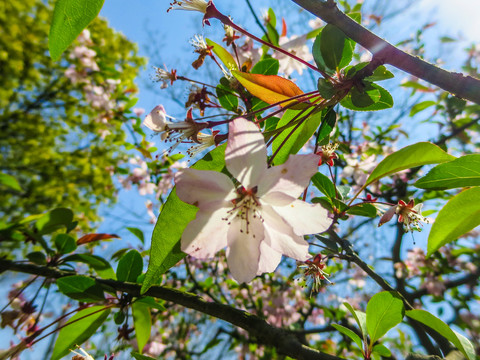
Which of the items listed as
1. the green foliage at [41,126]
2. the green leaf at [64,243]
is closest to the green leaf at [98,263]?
the green leaf at [64,243]

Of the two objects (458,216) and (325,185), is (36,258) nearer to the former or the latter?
(325,185)

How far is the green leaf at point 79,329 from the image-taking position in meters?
0.69

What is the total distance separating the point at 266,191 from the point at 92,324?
55cm

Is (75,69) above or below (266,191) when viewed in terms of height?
above

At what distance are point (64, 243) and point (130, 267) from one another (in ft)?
1.18

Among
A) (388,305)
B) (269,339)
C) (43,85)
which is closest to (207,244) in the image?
(269,339)

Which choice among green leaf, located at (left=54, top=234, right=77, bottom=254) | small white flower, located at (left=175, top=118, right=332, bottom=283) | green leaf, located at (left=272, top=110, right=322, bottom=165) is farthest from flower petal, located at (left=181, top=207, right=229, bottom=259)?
green leaf, located at (left=54, top=234, right=77, bottom=254)

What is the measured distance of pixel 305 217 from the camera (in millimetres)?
431

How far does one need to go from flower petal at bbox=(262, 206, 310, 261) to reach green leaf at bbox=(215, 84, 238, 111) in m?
0.37

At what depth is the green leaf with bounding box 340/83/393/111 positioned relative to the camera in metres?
0.47

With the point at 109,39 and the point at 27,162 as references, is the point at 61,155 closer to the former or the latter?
the point at 27,162

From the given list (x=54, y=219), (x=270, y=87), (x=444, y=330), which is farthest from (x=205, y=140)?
(x=54, y=219)

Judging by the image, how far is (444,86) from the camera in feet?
1.07

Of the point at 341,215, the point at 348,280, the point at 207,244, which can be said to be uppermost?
the point at 348,280
